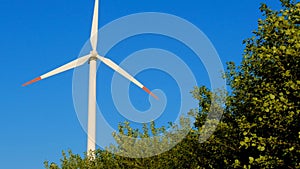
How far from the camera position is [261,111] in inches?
1035

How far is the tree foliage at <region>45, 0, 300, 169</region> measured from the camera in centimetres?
2447

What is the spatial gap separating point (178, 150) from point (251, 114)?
17.0 metres

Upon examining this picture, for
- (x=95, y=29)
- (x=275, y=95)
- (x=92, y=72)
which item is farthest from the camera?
(x=95, y=29)

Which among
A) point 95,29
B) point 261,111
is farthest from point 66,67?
point 261,111

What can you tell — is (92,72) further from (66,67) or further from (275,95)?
(275,95)

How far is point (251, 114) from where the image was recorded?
2897 centimetres

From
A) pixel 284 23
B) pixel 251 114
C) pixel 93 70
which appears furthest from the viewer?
pixel 93 70

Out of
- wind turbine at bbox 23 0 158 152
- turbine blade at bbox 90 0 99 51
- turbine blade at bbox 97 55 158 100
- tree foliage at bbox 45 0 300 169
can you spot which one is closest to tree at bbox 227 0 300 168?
tree foliage at bbox 45 0 300 169

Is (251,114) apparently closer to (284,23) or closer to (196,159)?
(284,23)

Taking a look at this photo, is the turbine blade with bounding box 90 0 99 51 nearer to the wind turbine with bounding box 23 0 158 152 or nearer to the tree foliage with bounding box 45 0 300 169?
the wind turbine with bounding box 23 0 158 152

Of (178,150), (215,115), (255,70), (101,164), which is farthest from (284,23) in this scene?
(101,164)

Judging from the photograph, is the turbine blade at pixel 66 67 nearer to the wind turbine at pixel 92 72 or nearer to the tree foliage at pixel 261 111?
the wind turbine at pixel 92 72

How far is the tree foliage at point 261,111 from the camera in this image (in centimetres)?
2447

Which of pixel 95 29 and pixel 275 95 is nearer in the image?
pixel 275 95
